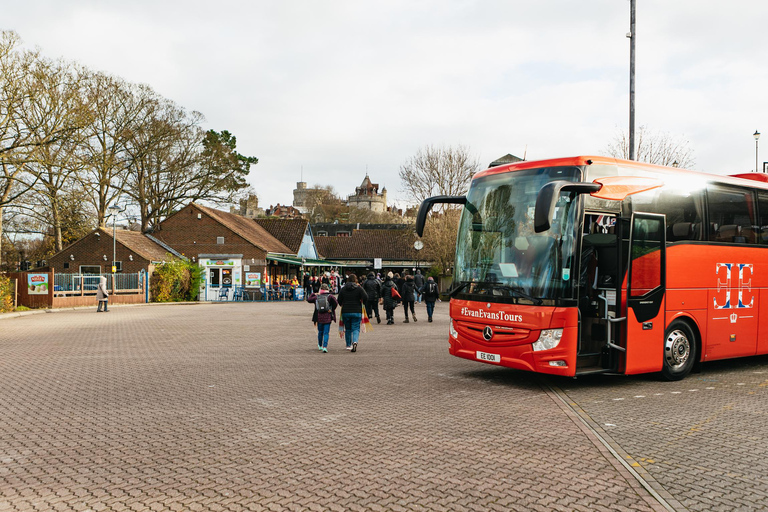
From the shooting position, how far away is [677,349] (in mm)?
10070

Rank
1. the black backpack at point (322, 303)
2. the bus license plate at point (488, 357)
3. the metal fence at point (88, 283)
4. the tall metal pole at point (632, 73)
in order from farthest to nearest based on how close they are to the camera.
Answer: the metal fence at point (88, 283), the tall metal pole at point (632, 73), the black backpack at point (322, 303), the bus license plate at point (488, 357)

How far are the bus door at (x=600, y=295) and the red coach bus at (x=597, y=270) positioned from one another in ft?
0.05

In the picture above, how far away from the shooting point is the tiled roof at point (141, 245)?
143ft

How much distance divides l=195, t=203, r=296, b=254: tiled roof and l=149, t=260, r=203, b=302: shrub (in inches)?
289

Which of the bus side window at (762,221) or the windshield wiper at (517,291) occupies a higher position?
the bus side window at (762,221)

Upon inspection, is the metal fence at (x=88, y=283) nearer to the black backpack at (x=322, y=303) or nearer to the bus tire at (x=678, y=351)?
the black backpack at (x=322, y=303)

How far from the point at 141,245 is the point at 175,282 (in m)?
7.81

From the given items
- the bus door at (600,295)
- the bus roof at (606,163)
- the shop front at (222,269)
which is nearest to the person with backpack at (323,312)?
the bus roof at (606,163)

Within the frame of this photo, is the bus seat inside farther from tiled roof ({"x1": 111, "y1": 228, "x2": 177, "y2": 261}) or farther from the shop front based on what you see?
the shop front

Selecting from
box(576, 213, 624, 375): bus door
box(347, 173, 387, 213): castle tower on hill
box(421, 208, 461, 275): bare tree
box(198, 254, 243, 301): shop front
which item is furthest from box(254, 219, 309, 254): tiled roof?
box(347, 173, 387, 213): castle tower on hill

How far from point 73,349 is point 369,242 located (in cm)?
6052

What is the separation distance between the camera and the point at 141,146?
4184 centimetres

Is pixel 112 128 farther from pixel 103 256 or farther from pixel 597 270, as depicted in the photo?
pixel 597 270

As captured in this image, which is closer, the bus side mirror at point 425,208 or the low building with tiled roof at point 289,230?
the bus side mirror at point 425,208
